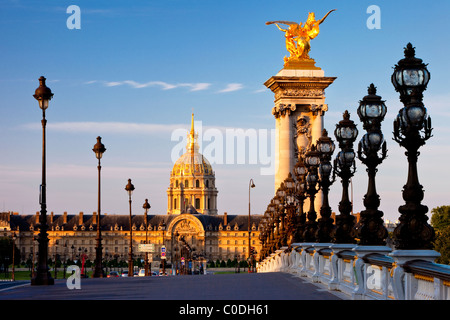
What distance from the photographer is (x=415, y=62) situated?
18266 millimetres

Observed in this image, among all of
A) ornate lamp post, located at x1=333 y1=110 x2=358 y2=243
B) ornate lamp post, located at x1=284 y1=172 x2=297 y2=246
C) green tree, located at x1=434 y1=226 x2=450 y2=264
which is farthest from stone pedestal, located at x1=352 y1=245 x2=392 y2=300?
green tree, located at x1=434 y1=226 x2=450 y2=264

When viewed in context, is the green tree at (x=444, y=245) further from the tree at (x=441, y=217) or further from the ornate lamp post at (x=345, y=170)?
the ornate lamp post at (x=345, y=170)

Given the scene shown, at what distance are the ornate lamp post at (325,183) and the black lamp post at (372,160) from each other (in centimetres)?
793

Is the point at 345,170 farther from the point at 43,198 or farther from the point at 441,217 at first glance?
the point at 441,217

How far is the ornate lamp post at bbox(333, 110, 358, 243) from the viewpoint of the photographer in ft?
85.0

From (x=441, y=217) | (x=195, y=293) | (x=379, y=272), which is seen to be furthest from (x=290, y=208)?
(x=441, y=217)

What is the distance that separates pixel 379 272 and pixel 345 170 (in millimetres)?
7112

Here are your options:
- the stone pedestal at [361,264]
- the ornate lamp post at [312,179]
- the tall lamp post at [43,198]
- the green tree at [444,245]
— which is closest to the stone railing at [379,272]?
the stone pedestal at [361,264]

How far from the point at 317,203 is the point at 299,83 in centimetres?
978

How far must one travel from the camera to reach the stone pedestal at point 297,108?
7125cm

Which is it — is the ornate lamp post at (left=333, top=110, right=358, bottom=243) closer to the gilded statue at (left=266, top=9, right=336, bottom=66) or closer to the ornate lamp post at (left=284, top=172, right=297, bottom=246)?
the ornate lamp post at (left=284, top=172, right=297, bottom=246)

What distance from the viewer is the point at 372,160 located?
21.8 meters

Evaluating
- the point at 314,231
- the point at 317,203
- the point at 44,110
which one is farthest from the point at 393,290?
the point at 317,203
